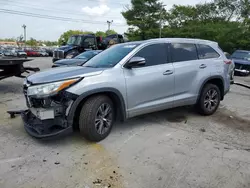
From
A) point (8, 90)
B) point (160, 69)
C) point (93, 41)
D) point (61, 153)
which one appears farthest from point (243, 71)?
point (61, 153)

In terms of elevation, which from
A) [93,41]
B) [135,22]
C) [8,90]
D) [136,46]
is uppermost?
[135,22]

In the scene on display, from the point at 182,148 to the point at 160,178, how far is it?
3.28 ft

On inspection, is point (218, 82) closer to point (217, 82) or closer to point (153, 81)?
point (217, 82)

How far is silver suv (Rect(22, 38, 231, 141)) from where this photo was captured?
3600mm

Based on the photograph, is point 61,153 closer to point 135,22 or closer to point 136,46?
point 136,46

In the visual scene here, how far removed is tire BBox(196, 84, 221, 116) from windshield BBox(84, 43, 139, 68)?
1.93 meters

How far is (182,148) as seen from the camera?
3867mm

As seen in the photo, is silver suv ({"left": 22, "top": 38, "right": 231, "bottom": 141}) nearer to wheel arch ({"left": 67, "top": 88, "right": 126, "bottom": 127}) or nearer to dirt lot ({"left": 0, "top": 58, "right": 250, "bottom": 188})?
wheel arch ({"left": 67, "top": 88, "right": 126, "bottom": 127})

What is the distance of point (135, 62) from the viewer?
160 inches

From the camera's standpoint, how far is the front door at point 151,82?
4.17m

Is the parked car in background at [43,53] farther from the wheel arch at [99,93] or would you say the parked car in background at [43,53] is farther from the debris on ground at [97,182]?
the debris on ground at [97,182]

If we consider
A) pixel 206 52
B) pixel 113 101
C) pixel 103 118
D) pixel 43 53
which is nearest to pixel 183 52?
pixel 206 52

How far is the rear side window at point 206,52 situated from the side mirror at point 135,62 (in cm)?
180

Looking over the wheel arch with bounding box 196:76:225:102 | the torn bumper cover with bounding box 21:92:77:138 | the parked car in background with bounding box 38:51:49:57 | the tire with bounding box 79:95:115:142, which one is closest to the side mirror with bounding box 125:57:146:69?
the tire with bounding box 79:95:115:142
